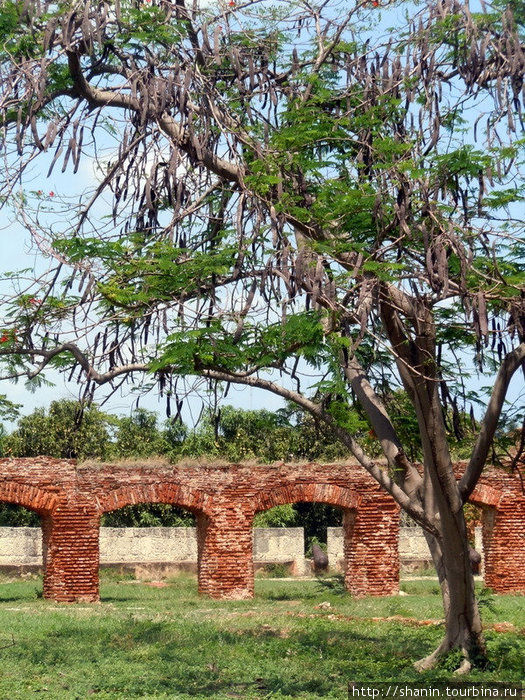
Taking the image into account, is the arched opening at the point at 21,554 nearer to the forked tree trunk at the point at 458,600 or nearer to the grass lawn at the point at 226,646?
the grass lawn at the point at 226,646

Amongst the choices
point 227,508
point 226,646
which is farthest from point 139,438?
point 226,646

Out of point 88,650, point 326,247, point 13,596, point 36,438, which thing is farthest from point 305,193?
point 36,438

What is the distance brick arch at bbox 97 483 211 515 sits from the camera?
57.7 ft

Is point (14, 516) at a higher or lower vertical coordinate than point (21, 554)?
higher

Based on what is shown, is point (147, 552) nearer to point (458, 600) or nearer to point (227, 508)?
point (227, 508)

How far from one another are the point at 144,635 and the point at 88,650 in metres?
1.29

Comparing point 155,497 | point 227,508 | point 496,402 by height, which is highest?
point 496,402

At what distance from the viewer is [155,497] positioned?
17.7 m

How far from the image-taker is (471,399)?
933 centimetres

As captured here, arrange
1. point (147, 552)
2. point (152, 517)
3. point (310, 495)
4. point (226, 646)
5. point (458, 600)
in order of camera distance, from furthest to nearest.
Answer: point (152, 517)
point (147, 552)
point (310, 495)
point (226, 646)
point (458, 600)

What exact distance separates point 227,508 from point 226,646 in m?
7.69

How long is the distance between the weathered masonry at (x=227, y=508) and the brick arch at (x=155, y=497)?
2 centimetres

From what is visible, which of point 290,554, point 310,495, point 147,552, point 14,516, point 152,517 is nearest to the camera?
point 310,495

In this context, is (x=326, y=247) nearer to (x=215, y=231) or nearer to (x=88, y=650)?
(x=215, y=231)
